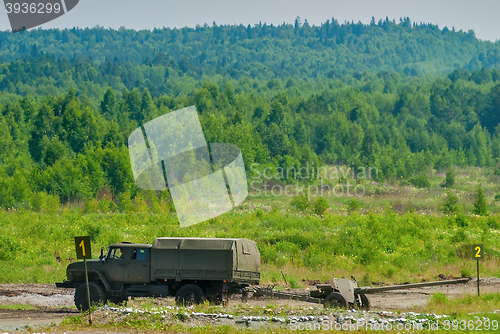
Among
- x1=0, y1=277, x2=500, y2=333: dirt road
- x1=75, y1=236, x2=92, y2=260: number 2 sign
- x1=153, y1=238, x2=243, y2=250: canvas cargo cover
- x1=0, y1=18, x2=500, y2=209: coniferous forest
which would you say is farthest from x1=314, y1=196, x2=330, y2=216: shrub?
x1=75, y1=236, x2=92, y2=260: number 2 sign

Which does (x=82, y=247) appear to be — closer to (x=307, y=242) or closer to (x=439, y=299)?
(x=439, y=299)

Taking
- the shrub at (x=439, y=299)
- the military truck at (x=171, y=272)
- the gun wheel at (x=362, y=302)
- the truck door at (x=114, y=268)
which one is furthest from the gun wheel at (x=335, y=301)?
the truck door at (x=114, y=268)

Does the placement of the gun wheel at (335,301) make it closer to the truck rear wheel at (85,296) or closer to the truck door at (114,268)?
the truck door at (114,268)

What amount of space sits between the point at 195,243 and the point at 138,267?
2115 millimetres

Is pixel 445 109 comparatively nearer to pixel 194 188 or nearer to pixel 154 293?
pixel 194 188

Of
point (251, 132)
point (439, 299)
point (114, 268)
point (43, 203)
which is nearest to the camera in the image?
point (114, 268)

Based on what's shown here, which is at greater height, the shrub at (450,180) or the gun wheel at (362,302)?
the gun wheel at (362,302)

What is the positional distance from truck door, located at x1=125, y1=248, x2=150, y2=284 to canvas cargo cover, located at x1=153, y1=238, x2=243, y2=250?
0.57 m

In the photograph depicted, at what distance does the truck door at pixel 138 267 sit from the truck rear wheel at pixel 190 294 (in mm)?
1275

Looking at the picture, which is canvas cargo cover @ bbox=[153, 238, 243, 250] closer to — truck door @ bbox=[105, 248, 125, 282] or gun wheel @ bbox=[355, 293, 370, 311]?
truck door @ bbox=[105, 248, 125, 282]

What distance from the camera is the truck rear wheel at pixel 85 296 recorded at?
21375 millimetres

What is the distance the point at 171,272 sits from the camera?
2147 centimetres

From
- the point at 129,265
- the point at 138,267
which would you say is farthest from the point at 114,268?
the point at 138,267

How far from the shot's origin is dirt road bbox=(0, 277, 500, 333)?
20.1 meters
